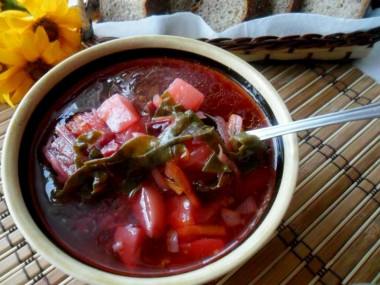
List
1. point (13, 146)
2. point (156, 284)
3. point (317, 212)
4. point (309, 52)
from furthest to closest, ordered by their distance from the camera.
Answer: point (309, 52) → point (317, 212) → point (13, 146) → point (156, 284)

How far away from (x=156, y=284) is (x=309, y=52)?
137cm

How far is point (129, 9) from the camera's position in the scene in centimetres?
212

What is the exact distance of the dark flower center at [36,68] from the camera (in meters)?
1.76

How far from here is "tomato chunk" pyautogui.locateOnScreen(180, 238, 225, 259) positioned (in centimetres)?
119

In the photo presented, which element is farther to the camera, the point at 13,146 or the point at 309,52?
the point at 309,52

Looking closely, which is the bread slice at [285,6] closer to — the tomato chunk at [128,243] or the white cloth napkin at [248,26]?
the white cloth napkin at [248,26]

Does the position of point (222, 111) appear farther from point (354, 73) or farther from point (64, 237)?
point (354, 73)

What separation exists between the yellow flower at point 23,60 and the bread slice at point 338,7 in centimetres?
135

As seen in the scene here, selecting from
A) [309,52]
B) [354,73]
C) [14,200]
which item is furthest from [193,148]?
[354,73]

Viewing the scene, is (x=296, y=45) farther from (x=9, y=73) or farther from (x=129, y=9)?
(x=9, y=73)

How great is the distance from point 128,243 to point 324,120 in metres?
0.72

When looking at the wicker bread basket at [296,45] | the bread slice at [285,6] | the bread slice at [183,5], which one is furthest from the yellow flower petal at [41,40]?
the bread slice at [285,6]

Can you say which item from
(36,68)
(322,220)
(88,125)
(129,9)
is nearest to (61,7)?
(36,68)

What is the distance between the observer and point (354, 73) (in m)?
1.98
